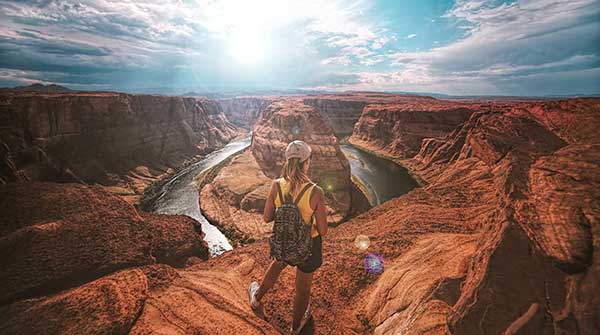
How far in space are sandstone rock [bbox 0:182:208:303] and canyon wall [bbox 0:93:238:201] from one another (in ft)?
47.3

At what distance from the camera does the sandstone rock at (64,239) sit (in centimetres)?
503

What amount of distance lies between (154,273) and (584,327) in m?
7.30

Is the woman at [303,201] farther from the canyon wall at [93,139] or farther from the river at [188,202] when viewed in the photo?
the canyon wall at [93,139]

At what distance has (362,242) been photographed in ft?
30.0

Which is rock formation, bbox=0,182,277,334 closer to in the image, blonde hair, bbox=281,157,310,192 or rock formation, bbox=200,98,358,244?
blonde hair, bbox=281,157,310,192

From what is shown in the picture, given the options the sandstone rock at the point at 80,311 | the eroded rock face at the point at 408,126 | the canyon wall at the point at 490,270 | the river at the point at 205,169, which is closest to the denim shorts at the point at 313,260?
the canyon wall at the point at 490,270

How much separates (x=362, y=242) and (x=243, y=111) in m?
138

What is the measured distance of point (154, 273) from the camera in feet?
18.5

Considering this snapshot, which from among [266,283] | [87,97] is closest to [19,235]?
[266,283]

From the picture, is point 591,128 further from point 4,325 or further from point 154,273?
point 4,325

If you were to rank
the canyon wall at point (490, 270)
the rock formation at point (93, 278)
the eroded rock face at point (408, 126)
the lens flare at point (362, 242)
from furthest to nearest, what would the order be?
1. the eroded rock face at point (408, 126)
2. the lens flare at point (362, 242)
3. the rock formation at point (93, 278)
4. the canyon wall at point (490, 270)

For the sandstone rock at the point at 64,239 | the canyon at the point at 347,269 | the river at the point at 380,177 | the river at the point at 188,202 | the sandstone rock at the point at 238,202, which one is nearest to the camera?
the canyon at the point at 347,269

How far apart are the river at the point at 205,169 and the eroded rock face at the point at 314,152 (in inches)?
277

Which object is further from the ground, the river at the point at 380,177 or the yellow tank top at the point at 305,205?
the yellow tank top at the point at 305,205
